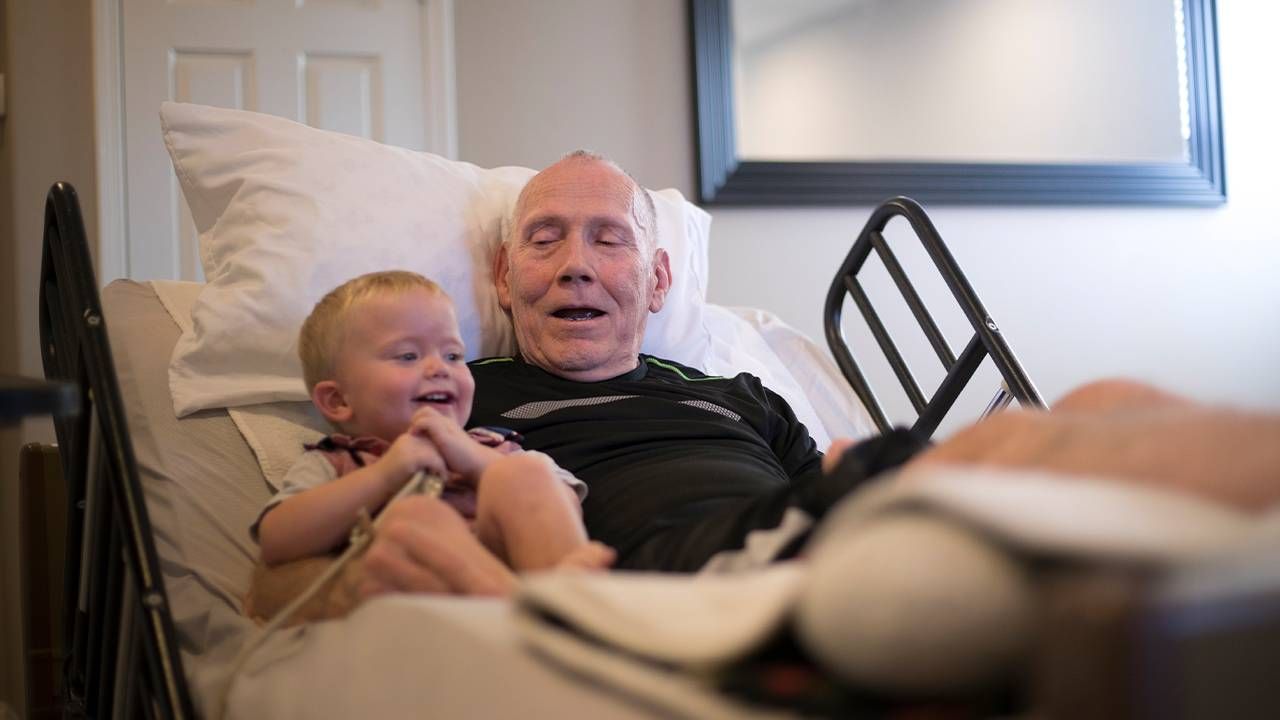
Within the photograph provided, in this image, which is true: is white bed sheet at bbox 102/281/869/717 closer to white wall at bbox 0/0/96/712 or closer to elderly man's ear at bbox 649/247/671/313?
elderly man's ear at bbox 649/247/671/313

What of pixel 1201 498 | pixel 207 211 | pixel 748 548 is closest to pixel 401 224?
pixel 207 211

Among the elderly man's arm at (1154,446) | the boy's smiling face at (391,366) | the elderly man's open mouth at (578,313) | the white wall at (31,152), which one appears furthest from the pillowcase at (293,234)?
the white wall at (31,152)

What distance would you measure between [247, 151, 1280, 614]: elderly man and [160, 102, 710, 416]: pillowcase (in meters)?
0.09

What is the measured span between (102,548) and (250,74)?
2.42m

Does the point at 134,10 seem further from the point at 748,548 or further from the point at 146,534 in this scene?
the point at 748,548

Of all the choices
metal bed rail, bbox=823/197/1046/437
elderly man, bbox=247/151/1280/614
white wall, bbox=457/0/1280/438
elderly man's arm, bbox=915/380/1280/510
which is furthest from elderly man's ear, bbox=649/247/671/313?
white wall, bbox=457/0/1280/438

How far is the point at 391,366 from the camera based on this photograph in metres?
1.49

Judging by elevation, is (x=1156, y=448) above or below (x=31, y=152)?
below

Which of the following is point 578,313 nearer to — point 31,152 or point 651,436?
point 651,436

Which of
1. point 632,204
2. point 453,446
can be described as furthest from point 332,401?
point 632,204

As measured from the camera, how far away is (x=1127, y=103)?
13.6ft

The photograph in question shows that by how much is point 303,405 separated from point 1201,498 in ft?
4.54

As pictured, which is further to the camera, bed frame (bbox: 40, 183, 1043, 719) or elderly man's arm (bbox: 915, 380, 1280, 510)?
bed frame (bbox: 40, 183, 1043, 719)

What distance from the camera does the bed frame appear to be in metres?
1.25
